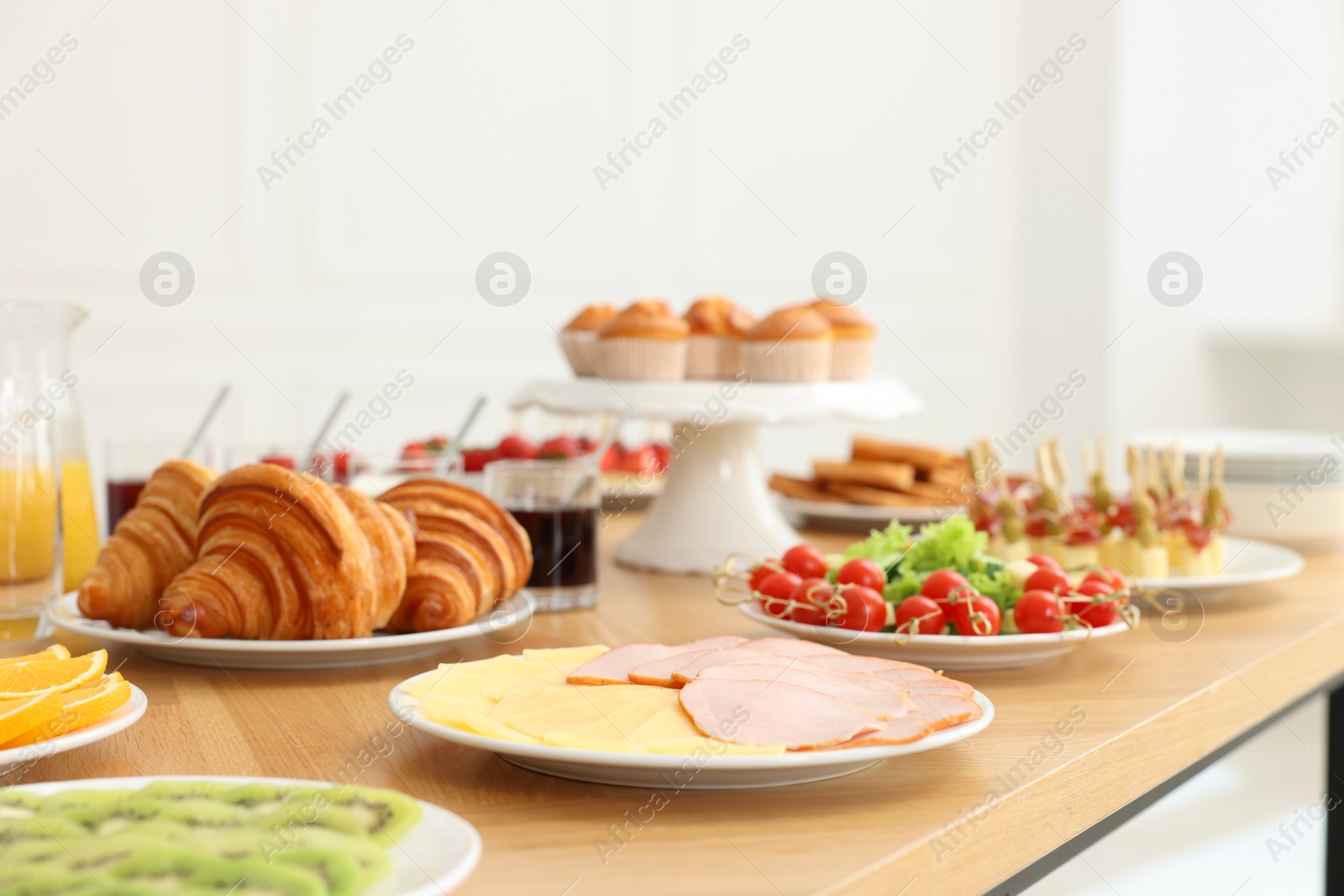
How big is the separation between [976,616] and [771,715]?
365mm

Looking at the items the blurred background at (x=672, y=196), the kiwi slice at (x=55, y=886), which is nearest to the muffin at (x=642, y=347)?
the kiwi slice at (x=55, y=886)

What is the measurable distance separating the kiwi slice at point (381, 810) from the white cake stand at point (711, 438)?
92cm

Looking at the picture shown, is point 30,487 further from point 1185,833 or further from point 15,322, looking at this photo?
point 1185,833

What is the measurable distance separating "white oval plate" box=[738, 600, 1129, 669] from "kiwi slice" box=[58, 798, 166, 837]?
64 centimetres

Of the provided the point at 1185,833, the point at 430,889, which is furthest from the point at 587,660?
the point at 1185,833

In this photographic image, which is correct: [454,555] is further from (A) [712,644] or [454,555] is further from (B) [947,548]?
(B) [947,548]

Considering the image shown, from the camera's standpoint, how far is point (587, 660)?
982 mm

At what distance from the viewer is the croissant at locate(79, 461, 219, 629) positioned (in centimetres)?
113

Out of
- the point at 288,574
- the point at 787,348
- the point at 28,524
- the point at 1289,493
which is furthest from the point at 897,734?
the point at 1289,493

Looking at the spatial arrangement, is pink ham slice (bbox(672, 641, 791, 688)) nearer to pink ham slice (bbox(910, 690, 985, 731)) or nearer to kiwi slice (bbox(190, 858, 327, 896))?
pink ham slice (bbox(910, 690, 985, 731))

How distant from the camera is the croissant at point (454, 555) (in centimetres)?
→ 116

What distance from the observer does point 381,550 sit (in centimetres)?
112

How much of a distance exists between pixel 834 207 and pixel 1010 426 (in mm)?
1236

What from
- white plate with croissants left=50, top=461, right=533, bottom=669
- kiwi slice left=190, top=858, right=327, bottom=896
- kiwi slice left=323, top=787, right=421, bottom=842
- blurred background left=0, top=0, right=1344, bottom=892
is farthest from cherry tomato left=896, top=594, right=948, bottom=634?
blurred background left=0, top=0, right=1344, bottom=892
